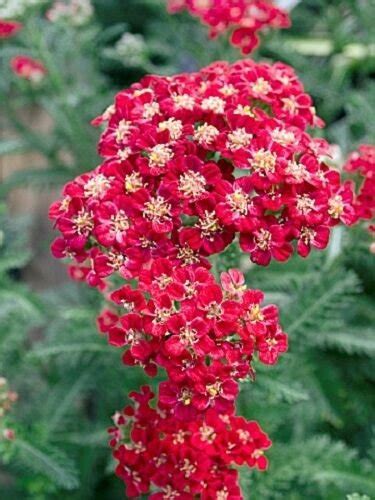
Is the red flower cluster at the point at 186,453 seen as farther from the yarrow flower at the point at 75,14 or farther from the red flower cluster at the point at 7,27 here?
the yarrow flower at the point at 75,14

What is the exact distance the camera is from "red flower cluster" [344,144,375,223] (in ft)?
4.37

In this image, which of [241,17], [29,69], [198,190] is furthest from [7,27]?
[198,190]

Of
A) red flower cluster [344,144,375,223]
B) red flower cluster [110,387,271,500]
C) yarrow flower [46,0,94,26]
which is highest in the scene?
yarrow flower [46,0,94,26]

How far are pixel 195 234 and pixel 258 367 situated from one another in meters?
0.41

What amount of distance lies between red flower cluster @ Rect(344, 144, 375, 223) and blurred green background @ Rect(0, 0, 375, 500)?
168mm

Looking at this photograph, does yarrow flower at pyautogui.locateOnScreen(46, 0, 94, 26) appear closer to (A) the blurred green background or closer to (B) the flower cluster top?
(A) the blurred green background

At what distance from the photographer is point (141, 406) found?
1258 mm

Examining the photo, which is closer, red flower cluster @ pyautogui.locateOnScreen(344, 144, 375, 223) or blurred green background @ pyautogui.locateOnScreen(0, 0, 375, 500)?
red flower cluster @ pyautogui.locateOnScreen(344, 144, 375, 223)

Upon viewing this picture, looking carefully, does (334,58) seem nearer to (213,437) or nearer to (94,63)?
(94,63)

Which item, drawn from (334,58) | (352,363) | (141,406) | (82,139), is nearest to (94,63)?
(82,139)

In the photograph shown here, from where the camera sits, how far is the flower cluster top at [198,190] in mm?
1116

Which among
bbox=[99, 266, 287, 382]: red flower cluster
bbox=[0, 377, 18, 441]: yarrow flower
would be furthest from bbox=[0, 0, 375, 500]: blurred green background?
bbox=[99, 266, 287, 382]: red flower cluster

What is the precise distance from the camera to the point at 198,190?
1118 mm

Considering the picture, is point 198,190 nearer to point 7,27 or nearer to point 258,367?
point 258,367
